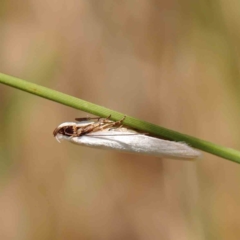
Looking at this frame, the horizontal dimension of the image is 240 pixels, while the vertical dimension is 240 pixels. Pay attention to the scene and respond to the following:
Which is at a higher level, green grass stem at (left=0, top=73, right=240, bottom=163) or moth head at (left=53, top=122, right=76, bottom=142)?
moth head at (left=53, top=122, right=76, bottom=142)

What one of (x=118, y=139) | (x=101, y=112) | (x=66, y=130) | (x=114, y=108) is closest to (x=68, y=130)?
(x=66, y=130)

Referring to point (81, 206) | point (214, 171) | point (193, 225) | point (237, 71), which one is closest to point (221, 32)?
point (237, 71)

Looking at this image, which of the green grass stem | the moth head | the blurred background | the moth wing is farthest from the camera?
the blurred background

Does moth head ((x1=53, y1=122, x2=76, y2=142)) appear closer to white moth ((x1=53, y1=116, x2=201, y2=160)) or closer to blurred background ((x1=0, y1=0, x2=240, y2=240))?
white moth ((x1=53, y1=116, x2=201, y2=160))

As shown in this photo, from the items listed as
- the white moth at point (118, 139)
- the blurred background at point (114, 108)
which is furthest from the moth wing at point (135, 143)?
the blurred background at point (114, 108)

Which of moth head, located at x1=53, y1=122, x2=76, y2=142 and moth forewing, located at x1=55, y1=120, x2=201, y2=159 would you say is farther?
moth head, located at x1=53, y1=122, x2=76, y2=142

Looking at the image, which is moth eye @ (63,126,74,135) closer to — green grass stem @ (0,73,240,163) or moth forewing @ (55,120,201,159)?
moth forewing @ (55,120,201,159)

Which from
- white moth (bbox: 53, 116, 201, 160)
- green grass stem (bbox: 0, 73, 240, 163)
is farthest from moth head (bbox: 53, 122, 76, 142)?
green grass stem (bbox: 0, 73, 240, 163)

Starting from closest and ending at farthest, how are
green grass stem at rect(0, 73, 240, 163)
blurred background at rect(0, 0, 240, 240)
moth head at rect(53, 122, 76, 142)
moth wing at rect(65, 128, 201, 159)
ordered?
green grass stem at rect(0, 73, 240, 163)
moth wing at rect(65, 128, 201, 159)
moth head at rect(53, 122, 76, 142)
blurred background at rect(0, 0, 240, 240)

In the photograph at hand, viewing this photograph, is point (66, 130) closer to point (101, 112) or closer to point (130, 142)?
point (130, 142)
